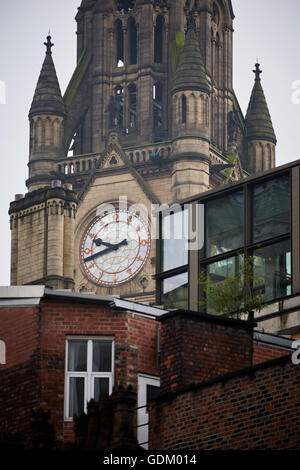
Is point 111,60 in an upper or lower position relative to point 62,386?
upper

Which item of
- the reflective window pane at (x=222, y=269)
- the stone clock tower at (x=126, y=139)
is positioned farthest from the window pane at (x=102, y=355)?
the stone clock tower at (x=126, y=139)

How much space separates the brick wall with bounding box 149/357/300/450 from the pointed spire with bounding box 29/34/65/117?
77.7 meters

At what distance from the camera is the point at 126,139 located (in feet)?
357

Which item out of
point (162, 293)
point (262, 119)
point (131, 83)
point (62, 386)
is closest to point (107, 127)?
point (131, 83)

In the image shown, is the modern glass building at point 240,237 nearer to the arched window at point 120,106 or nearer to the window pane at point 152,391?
the window pane at point 152,391

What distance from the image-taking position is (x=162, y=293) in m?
50.6

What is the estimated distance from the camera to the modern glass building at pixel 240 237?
46.8 m

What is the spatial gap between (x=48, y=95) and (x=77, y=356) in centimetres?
7425

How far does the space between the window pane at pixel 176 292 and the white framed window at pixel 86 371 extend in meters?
11.2

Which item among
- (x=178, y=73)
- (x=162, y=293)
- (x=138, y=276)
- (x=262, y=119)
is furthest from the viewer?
(x=262, y=119)

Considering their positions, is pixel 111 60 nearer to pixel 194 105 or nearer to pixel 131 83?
pixel 131 83

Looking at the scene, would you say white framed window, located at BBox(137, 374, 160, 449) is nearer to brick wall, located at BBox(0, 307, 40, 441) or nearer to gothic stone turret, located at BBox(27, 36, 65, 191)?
A: brick wall, located at BBox(0, 307, 40, 441)

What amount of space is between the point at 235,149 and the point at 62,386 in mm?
72341
